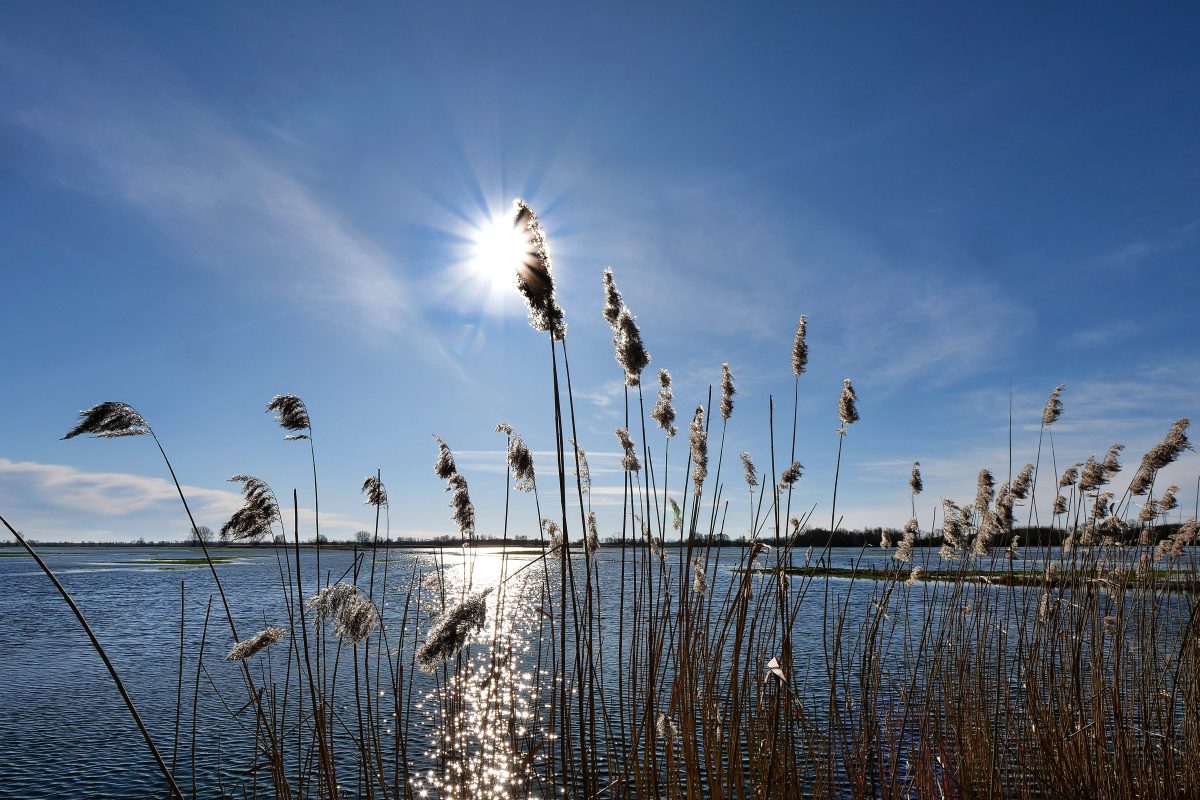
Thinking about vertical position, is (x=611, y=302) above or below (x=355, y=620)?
above

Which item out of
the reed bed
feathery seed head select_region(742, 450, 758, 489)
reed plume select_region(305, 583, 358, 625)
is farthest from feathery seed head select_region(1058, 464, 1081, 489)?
reed plume select_region(305, 583, 358, 625)

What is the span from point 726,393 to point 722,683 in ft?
13.5

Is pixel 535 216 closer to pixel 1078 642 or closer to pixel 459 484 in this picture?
pixel 459 484

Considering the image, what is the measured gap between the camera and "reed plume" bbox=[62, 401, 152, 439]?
255 cm

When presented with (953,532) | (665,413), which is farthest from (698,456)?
(953,532)

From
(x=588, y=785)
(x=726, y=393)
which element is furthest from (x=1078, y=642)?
(x=588, y=785)

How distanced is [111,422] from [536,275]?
1790 millimetres

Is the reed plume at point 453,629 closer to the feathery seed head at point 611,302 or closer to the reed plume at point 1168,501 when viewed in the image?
the feathery seed head at point 611,302

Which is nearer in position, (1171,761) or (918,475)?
(1171,761)

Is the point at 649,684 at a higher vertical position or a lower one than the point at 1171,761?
higher

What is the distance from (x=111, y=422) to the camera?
2621 millimetres

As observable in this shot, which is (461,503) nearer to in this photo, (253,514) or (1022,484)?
(253,514)

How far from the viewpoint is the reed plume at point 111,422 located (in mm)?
2555

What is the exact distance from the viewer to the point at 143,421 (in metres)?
2.72
